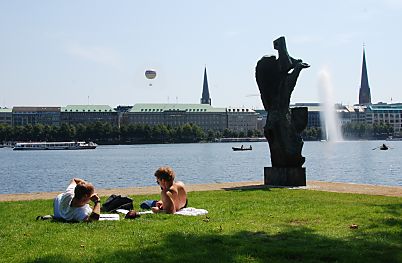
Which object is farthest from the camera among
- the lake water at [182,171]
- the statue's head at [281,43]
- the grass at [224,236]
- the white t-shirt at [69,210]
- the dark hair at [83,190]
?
the lake water at [182,171]

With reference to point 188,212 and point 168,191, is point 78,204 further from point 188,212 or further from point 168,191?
point 188,212

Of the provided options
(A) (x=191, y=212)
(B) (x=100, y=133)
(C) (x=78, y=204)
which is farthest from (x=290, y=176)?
(B) (x=100, y=133)

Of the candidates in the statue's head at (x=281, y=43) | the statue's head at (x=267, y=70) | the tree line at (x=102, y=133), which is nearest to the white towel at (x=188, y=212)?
the statue's head at (x=267, y=70)

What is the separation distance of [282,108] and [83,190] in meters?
10.5

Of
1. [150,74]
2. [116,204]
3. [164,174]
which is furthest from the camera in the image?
[150,74]

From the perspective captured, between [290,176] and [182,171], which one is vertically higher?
[290,176]

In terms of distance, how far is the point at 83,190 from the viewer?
9883mm

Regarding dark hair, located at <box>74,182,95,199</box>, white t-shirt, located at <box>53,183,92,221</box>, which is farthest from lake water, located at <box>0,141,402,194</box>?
dark hair, located at <box>74,182,95,199</box>

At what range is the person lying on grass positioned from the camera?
9.93m

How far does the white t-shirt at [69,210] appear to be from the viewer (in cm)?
1005

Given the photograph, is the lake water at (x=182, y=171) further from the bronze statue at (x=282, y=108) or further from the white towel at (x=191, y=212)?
the white towel at (x=191, y=212)

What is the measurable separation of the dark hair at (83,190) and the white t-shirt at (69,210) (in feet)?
0.68

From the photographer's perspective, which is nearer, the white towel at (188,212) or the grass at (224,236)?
the grass at (224,236)

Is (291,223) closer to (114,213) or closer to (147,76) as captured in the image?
(114,213)
